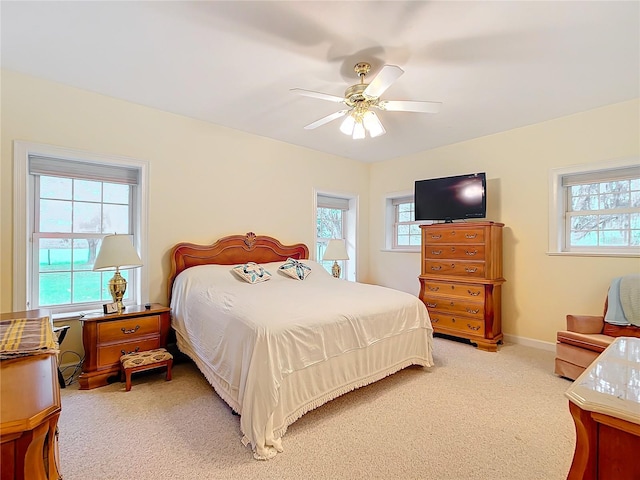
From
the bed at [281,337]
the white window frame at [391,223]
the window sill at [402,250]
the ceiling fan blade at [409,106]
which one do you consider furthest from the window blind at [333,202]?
the ceiling fan blade at [409,106]

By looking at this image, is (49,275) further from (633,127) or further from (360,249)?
(633,127)

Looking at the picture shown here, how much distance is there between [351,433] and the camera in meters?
1.99

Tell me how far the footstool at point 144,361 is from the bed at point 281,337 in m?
0.21

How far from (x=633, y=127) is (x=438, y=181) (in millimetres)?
1887

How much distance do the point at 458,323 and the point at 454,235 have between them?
1084mm

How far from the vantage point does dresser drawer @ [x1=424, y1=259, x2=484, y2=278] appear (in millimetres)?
3668

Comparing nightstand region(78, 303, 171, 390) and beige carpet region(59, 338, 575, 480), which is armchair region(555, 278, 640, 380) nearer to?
beige carpet region(59, 338, 575, 480)

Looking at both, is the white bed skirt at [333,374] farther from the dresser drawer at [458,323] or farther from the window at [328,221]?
the window at [328,221]

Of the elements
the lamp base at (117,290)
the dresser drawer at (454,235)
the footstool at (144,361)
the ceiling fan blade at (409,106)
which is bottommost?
the footstool at (144,361)

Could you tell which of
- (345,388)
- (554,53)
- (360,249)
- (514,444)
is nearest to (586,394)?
(514,444)

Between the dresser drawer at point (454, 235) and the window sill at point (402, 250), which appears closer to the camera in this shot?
the dresser drawer at point (454, 235)

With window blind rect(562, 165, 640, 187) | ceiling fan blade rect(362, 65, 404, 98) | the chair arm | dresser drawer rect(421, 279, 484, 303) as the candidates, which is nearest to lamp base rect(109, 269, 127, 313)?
ceiling fan blade rect(362, 65, 404, 98)

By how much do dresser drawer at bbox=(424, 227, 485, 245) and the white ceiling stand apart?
1.32 metres

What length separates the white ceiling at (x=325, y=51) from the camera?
1.89 meters
